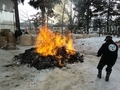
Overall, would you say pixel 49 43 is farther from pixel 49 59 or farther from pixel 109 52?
pixel 109 52

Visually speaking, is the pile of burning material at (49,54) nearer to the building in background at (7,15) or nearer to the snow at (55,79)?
the snow at (55,79)

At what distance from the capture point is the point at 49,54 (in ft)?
34.9

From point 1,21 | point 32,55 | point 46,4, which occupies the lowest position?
point 32,55

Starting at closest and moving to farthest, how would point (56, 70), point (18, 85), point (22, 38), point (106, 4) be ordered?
point (18, 85)
point (56, 70)
point (22, 38)
point (106, 4)

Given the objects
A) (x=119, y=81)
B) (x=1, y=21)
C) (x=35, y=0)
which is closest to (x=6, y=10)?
(x=1, y=21)

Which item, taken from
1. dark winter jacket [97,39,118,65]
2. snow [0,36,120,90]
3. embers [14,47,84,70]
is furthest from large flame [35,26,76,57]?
dark winter jacket [97,39,118,65]

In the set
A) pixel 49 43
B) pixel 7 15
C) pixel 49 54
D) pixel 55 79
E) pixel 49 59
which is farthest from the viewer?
pixel 7 15

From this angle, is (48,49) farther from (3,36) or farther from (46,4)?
(46,4)

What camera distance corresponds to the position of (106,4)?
4388 cm

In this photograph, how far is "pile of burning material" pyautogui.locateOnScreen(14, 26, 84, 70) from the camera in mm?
10172

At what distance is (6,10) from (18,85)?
51.7ft

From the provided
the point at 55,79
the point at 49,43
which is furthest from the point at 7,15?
the point at 55,79

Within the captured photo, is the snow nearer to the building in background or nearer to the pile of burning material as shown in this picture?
the pile of burning material

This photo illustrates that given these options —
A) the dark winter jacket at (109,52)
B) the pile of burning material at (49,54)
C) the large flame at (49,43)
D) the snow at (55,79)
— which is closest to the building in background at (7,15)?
the pile of burning material at (49,54)
